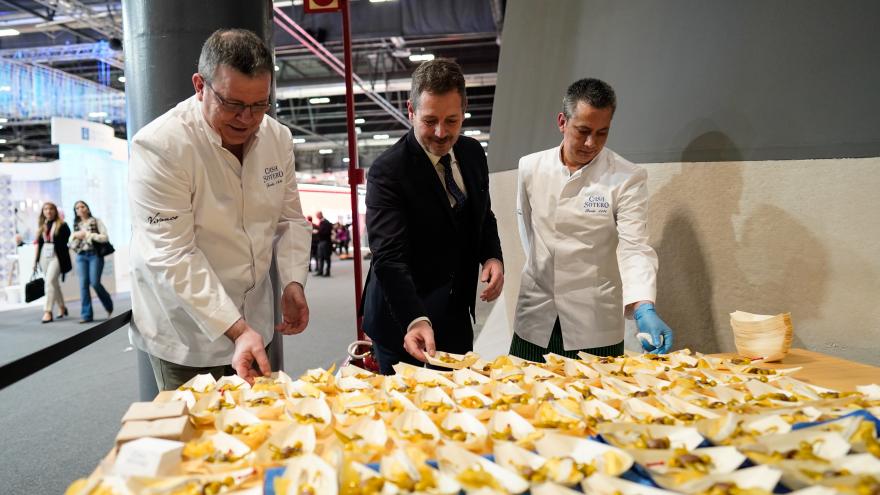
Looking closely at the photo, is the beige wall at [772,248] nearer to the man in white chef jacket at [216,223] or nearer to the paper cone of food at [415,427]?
the man in white chef jacket at [216,223]

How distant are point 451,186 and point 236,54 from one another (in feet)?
2.07

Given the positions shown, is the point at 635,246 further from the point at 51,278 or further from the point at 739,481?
the point at 51,278

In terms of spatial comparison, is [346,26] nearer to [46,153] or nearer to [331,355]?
[331,355]

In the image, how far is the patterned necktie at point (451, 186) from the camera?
167 cm

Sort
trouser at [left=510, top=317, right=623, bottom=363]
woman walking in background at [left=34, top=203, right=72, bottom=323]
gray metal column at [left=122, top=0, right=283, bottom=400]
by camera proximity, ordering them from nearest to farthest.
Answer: trouser at [left=510, top=317, right=623, bottom=363] < gray metal column at [left=122, top=0, right=283, bottom=400] < woman walking in background at [left=34, top=203, right=72, bottom=323]

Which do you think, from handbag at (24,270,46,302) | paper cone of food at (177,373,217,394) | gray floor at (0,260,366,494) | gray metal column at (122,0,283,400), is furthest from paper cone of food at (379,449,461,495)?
handbag at (24,270,46,302)

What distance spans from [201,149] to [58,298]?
6359 millimetres

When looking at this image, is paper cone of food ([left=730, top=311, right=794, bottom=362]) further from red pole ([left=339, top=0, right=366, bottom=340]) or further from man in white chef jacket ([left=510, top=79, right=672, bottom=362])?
red pole ([left=339, top=0, right=366, bottom=340])

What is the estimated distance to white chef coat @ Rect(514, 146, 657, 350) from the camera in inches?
69.4

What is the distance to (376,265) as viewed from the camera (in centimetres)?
157

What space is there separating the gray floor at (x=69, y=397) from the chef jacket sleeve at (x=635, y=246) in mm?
2353

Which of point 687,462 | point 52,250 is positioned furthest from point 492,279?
point 52,250

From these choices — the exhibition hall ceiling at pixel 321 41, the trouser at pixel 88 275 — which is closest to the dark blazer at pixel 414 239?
the trouser at pixel 88 275

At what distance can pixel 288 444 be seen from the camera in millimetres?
932
